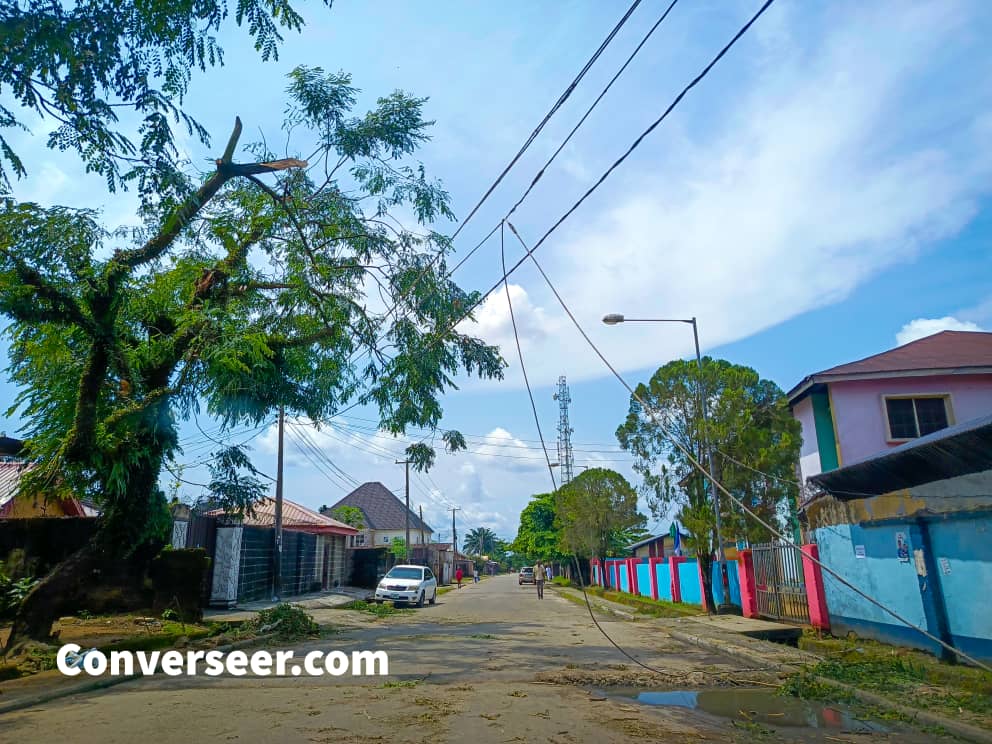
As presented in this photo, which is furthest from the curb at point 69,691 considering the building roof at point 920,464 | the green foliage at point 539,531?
the green foliage at point 539,531

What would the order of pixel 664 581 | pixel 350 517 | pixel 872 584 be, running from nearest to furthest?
1. pixel 872 584
2. pixel 664 581
3. pixel 350 517

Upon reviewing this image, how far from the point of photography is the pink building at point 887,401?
19375 millimetres

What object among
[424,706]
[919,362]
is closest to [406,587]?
[919,362]

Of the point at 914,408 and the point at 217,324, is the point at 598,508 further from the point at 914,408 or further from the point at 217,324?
the point at 217,324

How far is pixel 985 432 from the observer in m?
8.70

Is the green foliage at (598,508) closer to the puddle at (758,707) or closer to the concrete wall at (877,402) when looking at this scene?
the concrete wall at (877,402)

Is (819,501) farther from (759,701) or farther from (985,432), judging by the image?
(759,701)

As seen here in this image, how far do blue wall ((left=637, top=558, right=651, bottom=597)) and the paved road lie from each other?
19.6m

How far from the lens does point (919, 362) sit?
65.4 feet

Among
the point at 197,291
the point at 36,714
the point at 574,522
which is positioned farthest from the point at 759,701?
the point at 574,522

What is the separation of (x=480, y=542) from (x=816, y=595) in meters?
135

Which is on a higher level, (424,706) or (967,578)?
(967,578)

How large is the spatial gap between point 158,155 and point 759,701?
9.07 metres

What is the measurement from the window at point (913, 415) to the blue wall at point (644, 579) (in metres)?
13.2
